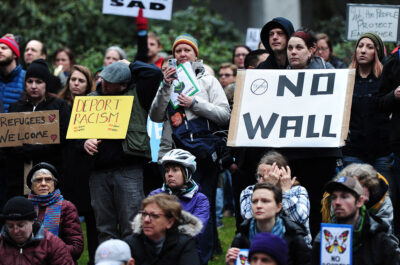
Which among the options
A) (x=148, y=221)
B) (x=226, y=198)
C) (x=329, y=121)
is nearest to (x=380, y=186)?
(x=329, y=121)

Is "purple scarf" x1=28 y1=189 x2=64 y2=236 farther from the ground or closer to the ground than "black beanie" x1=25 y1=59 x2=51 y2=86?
closer to the ground

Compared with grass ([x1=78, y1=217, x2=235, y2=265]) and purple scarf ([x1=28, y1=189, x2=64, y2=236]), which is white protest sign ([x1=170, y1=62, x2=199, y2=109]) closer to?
purple scarf ([x1=28, y1=189, x2=64, y2=236])

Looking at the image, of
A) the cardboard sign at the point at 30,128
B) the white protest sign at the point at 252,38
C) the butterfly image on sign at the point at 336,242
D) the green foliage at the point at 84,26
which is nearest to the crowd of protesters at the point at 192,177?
the cardboard sign at the point at 30,128

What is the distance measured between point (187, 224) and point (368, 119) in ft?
8.44

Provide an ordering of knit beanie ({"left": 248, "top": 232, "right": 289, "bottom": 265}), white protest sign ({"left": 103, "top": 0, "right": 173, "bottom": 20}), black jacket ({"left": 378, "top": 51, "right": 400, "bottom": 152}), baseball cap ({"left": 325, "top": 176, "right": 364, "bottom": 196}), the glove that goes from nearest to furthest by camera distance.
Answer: knit beanie ({"left": 248, "top": 232, "right": 289, "bottom": 265}), baseball cap ({"left": 325, "top": 176, "right": 364, "bottom": 196}), black jacket ({"left": 378, "top": 51, "right": 400, "bottom": 152}), the glove, white protest sign ({"left": 103, "top": 0, "right": 173, "bottom": 20})

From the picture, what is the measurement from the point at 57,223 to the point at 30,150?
1.27m

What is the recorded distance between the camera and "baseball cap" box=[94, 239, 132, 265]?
6.33m

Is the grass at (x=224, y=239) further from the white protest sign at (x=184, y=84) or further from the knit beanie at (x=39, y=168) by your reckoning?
the white protest sign at (x=184, y=84)

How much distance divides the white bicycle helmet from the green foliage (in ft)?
28.4

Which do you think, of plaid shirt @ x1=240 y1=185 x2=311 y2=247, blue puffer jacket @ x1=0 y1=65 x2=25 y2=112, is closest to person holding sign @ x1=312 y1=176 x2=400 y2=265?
plaid shirt @ x1=240 y1=185 x2=311 y2=247

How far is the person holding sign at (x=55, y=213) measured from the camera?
8172mm

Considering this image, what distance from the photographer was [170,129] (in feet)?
28.1

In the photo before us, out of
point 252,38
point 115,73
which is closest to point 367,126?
point 115,73

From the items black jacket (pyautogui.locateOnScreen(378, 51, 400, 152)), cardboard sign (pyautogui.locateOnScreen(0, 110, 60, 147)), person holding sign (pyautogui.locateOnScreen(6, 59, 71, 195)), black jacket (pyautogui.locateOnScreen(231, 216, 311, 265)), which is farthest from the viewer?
person holding sign (pyautogui.locateOnScreen(6, 59, 71, 195))
